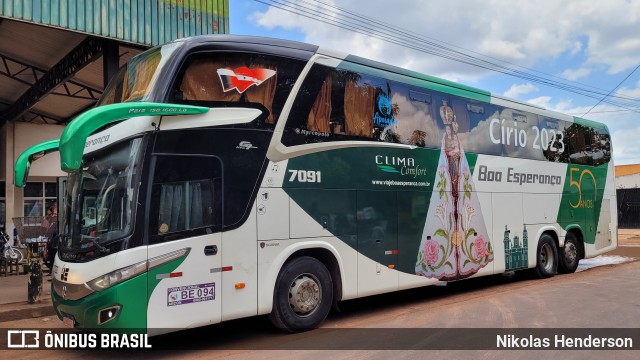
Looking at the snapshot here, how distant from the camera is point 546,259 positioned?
12.3 m

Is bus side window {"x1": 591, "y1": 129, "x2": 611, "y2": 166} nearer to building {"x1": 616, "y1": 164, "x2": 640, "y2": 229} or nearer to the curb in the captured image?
the curb

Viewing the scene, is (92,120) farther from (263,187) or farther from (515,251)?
(515,251)

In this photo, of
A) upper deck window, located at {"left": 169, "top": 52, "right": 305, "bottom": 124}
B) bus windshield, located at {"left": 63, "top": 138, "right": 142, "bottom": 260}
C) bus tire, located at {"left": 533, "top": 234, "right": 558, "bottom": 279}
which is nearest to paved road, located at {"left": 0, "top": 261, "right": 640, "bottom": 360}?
bus tire, located at {"left": 533, "top": 234, "right": 558, "bottom": 279}

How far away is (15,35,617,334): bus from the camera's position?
18.8ft

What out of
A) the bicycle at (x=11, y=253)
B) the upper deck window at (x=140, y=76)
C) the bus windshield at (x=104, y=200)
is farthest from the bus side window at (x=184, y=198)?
the bicycle at (x=11, y=253)

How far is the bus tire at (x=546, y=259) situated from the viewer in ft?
39.2

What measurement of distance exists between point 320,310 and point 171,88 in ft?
11.7

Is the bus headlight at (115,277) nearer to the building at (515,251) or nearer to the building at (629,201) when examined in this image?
the building at (515,251)

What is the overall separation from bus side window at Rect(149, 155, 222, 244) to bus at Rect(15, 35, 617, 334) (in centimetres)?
2

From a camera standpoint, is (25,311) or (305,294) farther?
(25,311)

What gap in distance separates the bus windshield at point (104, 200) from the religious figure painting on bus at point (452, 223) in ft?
16.4

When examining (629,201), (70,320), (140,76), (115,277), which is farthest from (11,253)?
(629,201)

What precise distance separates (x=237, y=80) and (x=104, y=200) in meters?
2.21

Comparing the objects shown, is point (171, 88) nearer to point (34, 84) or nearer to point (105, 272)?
point (105, 272)
